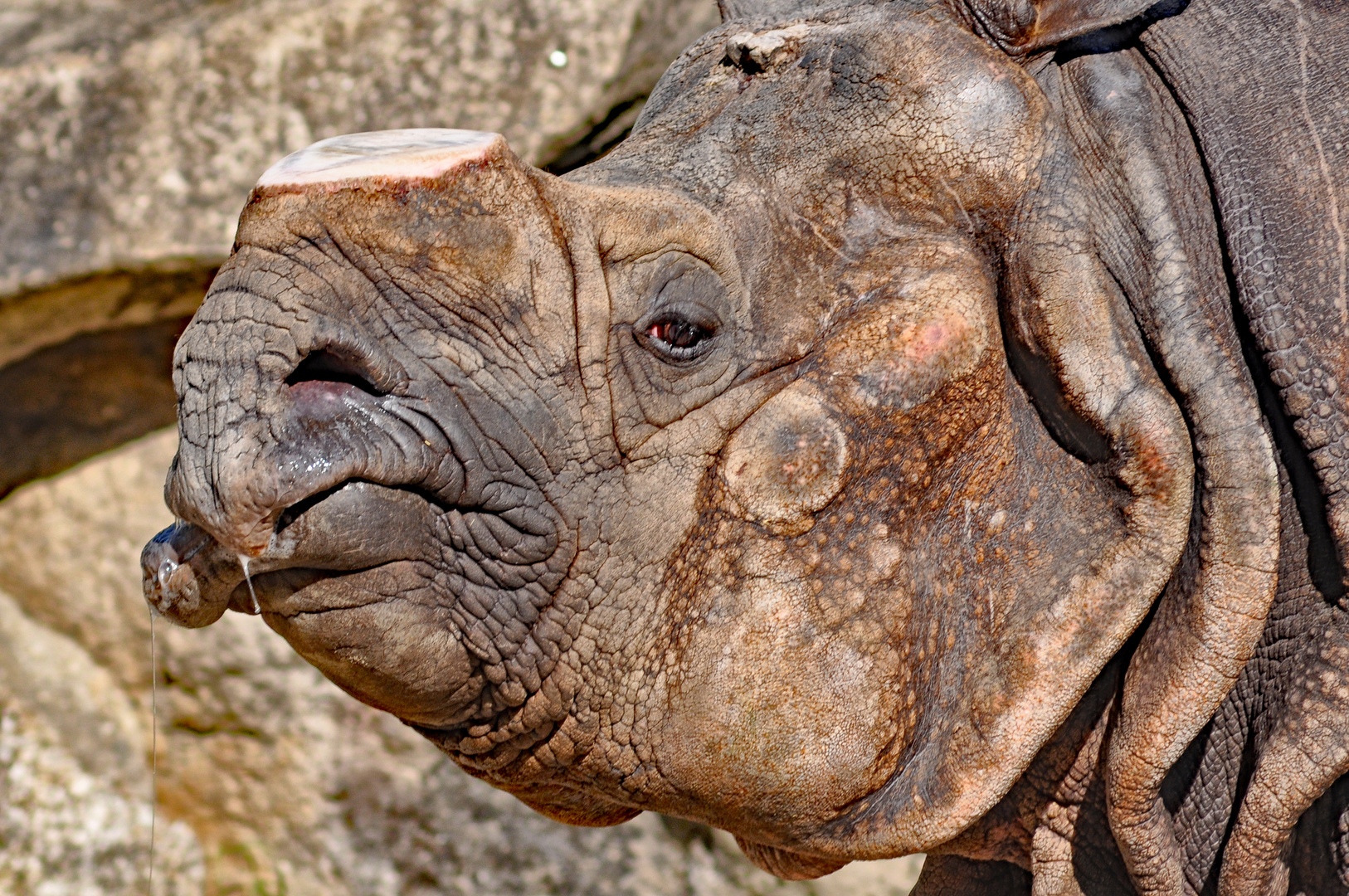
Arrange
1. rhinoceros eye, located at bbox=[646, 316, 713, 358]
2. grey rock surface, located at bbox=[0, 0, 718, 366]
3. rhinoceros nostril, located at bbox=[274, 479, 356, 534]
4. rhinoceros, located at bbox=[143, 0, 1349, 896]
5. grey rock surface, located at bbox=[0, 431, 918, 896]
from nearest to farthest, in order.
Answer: rhinoceros nostril, located at bbox=[274, 479, 356, 534]
rhinoceros, located at bbox=[143, 0, 1349, 896]
rhinoceros eye, located at bbox=[646, 316, 713, 358]
grey rock surface, located at bbox=[0, 0, 718, 366]
grey rock surface, located at bbox=[0, 431, 918, 896]

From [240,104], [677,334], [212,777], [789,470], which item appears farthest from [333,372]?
[212,777]

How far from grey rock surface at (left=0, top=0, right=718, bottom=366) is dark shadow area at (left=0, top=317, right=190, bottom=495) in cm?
34

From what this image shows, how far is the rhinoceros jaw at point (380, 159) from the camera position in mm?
1597

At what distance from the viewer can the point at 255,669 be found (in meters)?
4.87

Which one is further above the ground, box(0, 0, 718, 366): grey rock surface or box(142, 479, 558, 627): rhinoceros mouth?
box(142, 479, 558, 627): rhinoceros mouth

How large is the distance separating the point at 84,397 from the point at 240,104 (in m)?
1.32

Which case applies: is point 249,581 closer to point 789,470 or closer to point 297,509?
point 297,509

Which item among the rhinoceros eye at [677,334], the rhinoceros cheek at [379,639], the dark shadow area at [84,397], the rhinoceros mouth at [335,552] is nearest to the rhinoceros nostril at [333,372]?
the rhinoceros mouth at [335,552]

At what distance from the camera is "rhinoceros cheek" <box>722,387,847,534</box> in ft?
5.85

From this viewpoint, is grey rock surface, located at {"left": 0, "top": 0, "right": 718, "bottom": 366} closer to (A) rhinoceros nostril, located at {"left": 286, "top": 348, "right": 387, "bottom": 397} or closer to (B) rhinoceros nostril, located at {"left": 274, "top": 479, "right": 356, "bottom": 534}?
(A) rhinoceros nostril, located at {"left": 286, "top": 348, "right": 387, "bottom": 397}

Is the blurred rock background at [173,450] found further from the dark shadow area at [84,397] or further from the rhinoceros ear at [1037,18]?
the rhinoceros ear at [1037,18]

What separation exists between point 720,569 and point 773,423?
21cm

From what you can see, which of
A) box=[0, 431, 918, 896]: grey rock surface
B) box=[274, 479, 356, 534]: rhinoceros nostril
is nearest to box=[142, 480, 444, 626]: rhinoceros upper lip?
box=[274, 479, 356, 534]: rhinoceros nostril

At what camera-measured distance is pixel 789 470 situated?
178 cm
